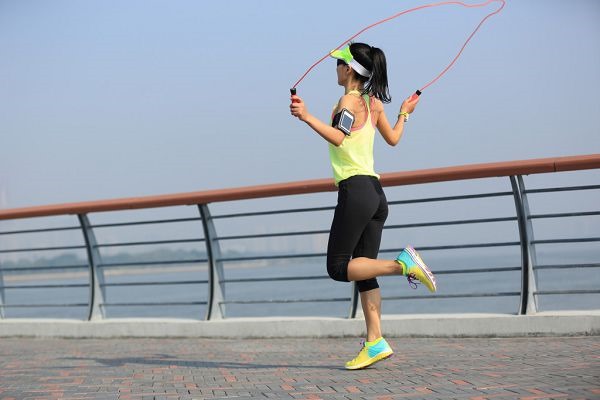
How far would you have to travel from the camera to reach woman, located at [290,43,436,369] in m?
4.84

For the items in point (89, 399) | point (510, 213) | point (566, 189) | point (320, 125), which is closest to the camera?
point (89, 399)

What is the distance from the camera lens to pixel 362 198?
487 cm

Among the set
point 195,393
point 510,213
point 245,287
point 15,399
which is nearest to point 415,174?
point 510,213

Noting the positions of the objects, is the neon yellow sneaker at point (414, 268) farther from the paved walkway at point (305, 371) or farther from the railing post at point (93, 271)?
the railing post at point (93, 271)

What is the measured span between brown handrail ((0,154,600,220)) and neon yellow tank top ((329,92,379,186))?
126 centimetres

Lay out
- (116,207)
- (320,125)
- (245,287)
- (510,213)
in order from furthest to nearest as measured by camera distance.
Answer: (245,287), (116,207), (510,213), (320,125)

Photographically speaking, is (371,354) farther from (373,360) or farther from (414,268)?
(414,268)

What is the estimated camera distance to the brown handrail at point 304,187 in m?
5.81

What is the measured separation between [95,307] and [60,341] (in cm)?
41

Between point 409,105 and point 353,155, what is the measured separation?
57 centimetres

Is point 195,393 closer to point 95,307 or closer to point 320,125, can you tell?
point 320,125

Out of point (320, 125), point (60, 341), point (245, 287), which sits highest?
point (320, 125)

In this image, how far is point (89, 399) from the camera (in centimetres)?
423

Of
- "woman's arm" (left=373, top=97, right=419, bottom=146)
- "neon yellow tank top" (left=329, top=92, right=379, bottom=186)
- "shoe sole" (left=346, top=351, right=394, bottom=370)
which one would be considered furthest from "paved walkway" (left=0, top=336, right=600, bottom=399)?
"woman's arm" (left=373, top=97, right=419, bottom=146)
